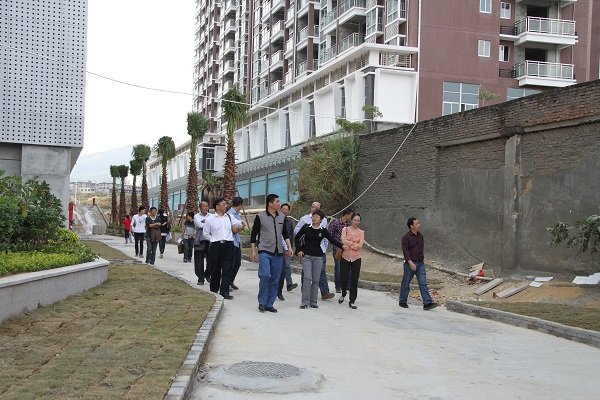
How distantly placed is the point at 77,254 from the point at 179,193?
60.3 metres

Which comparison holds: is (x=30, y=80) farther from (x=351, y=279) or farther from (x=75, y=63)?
(x=351, y=279)

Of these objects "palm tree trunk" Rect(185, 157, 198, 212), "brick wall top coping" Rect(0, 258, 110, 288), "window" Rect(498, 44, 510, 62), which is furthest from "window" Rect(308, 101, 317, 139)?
"brick wall top coping" Rect(0, 258, 110, 288)

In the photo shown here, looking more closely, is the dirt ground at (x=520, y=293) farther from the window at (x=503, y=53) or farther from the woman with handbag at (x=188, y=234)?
the window at (x=503, y=53)

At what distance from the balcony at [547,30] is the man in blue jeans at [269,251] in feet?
105

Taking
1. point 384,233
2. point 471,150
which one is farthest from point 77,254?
point 384,233

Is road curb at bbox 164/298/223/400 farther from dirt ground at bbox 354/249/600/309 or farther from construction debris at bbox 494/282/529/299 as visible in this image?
construction debris at bbox 494/282/529/299

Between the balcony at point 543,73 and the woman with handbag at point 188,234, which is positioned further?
the balcony at point 543,73

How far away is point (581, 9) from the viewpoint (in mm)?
40188

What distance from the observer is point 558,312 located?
1105 cm

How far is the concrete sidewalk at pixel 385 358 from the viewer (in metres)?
6.12

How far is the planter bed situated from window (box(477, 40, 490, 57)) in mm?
30875

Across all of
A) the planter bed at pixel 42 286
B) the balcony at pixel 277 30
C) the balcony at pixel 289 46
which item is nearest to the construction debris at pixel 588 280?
the planter bed at pixel 42 286

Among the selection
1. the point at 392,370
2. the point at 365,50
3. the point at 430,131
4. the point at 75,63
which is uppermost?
the point at 365,50

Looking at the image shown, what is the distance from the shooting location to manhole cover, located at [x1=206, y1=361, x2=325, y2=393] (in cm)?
595
